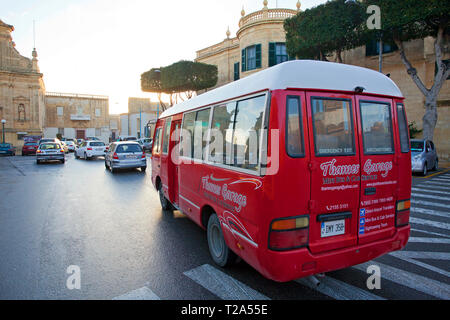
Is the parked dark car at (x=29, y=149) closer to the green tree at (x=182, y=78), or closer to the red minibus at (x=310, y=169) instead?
the green tree at (x=182, y=78)

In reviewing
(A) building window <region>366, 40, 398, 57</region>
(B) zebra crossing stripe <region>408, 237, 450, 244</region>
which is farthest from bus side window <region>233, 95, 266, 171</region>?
(A) building window <region>366, 40, 398, 57</region>

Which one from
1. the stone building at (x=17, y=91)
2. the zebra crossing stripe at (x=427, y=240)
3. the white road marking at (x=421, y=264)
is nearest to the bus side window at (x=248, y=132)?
the white road marking at (x=421, y=264)

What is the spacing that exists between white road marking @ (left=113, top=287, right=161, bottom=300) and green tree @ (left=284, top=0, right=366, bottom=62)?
1799cm

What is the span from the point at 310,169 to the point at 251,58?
2514 cm

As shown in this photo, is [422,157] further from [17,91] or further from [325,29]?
[17,91]

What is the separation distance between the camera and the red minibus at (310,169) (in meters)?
2.95

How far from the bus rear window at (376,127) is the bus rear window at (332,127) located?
235 millimetres

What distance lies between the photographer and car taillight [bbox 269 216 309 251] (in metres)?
2.93

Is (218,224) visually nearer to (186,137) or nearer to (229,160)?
(229,160)

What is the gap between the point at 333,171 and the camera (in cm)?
315

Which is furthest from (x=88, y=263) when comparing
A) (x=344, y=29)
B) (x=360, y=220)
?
(x=344, y=29)

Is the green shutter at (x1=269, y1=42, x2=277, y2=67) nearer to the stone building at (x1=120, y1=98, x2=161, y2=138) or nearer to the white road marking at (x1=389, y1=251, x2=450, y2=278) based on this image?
the white road marking at (x1=389, y1=251, x2=450, y2=278)

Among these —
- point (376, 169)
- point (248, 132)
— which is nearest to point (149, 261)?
point (248, 132)

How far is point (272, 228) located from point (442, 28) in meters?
17.0
